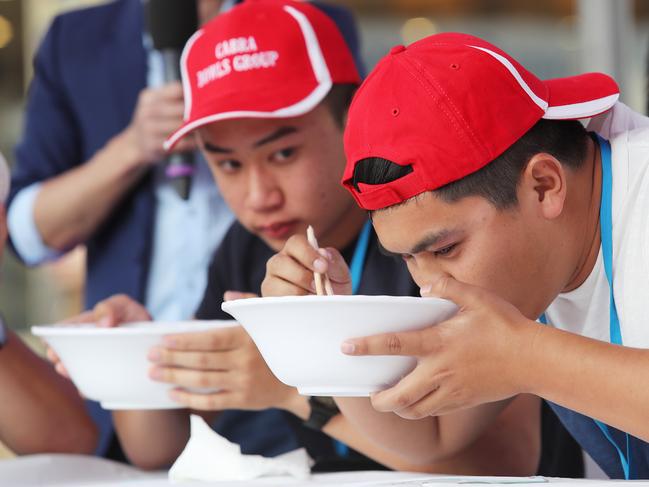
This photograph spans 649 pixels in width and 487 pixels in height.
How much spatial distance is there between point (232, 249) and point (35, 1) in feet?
11.3

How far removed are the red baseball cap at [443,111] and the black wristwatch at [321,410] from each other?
16.7 inches

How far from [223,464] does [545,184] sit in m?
0.60

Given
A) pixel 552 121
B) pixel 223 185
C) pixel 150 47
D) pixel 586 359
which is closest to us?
pixel 586 359

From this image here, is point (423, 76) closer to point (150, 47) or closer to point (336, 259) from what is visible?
point (336, 259)

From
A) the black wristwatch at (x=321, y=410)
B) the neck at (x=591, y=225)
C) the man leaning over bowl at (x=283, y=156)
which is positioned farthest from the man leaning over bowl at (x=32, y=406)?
the neck at (x=591, y=225)

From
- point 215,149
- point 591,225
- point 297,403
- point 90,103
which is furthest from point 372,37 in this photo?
point 591,225

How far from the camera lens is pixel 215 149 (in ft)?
6.16

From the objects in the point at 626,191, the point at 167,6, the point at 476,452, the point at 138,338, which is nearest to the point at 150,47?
the point at 167,6

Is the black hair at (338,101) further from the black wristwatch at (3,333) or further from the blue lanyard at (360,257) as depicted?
the black wristwatch at (3,333)

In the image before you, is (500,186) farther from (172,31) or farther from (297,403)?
(172,31)

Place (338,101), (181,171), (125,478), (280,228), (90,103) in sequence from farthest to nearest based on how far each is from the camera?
(90,103)
(181,171)
(338,101)
(280,228)
(125,478)

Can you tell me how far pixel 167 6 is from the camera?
7.34 feet

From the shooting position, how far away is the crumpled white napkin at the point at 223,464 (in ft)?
4.92

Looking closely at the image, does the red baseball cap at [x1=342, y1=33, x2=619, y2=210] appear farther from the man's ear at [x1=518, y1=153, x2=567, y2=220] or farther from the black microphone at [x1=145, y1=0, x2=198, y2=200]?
the black microphone at [x1=145, y1=0, x2=198, y2=200]
